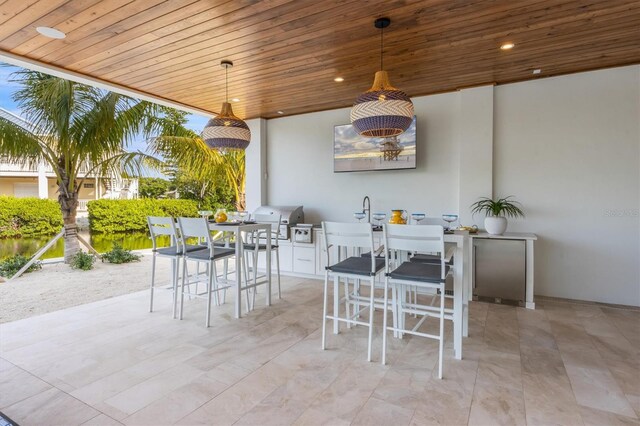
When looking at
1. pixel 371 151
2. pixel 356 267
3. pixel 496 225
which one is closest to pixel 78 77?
pixel 371 151

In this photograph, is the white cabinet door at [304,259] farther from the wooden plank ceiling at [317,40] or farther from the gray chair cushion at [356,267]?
the wooden plank ceiling at [317,40]

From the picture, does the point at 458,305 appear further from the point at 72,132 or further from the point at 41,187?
the point at 41,187

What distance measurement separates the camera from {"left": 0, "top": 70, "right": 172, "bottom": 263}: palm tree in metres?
4.78

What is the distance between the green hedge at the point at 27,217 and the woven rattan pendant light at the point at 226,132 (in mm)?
8414

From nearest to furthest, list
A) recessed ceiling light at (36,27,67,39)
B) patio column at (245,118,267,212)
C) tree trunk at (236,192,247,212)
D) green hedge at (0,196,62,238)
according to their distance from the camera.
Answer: recessed ceiling light at (36,27,67,39), patio column at (245,118,267,212), tree trunk at (236,192,247,212), green hedge at (0,196,62,238)

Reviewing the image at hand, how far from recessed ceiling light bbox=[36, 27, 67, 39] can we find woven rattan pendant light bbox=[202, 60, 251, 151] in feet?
4.53

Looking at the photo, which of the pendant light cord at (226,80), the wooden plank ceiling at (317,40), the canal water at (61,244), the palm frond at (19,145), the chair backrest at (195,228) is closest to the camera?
the wooden plank ceiling at (317,40)

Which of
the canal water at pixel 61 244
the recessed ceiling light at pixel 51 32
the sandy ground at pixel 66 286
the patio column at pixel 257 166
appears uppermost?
the recessed ceiling light at pixel 51 32

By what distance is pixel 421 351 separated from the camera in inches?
101

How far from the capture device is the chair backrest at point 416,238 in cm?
216

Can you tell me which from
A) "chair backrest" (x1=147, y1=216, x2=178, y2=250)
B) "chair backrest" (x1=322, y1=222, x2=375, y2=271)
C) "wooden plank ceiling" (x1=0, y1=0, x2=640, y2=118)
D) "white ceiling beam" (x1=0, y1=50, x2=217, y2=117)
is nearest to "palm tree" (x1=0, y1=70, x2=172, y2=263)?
"white ceiling beam" (x1=0, y1=50, x2=217, y2=117)

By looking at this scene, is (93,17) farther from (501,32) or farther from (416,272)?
(501,32)

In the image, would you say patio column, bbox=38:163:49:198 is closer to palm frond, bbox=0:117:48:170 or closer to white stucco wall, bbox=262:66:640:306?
palm frond, bbox=0:117:48:170

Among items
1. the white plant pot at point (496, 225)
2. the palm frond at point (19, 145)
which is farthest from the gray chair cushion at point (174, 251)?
the white plant pot at point (496, 225)
